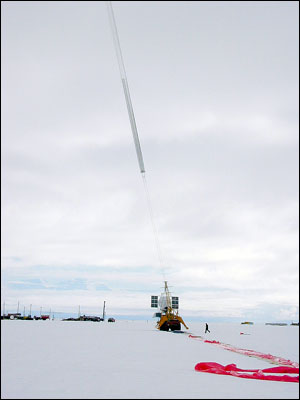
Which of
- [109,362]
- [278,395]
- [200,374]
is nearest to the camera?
[278,395]

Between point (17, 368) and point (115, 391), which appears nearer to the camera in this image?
point (115, 391)

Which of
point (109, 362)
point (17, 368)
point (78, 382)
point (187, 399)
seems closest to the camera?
point (187, 399)

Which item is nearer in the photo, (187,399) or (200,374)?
(187,399)

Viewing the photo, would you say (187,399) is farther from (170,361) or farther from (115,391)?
(170,361)

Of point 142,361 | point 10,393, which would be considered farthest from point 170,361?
point 10,393

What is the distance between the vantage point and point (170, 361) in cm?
3375

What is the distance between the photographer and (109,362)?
32500mm

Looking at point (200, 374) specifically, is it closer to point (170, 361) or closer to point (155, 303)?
point (170, 361)

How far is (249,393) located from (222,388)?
1.51 m

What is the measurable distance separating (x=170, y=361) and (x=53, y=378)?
12180 millimetres

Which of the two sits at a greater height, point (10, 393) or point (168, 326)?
point (10, 393)

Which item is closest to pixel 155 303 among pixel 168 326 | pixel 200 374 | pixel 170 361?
pixel 168 326

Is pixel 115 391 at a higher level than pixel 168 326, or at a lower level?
higher

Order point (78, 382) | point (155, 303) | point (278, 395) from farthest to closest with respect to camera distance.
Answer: point (155, 303) → point (78, 382) → point (278, 395)
